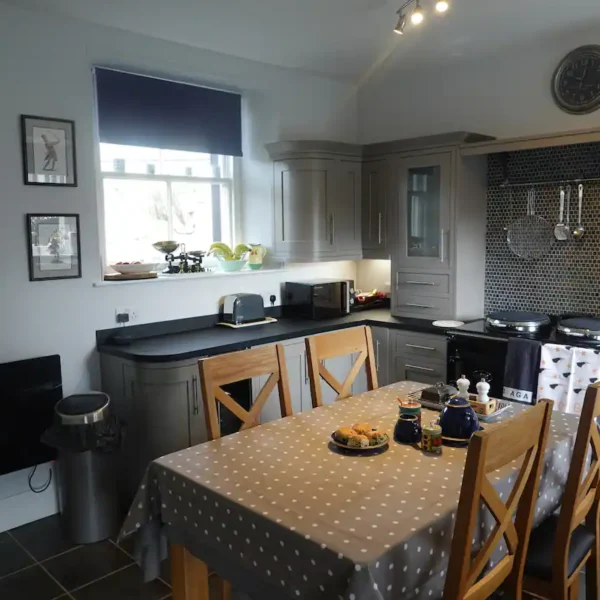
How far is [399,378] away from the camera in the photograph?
3.93m

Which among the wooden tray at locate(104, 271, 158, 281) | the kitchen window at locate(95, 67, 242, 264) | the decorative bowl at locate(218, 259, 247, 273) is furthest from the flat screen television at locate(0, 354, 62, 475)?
the decorative bowl at locate(218, 259, 247, 273)

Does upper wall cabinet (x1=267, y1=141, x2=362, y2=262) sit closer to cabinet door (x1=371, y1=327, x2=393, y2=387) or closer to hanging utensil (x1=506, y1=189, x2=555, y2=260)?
cabinet door (x1=371, y1=327, x2=393, y2=387)

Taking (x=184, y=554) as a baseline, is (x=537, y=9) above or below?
above

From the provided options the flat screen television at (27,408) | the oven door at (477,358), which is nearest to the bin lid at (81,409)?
the flat screen television at (27,408)

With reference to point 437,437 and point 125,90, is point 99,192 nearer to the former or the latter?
point 125,90

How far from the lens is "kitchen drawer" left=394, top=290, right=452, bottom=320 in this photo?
3.88 metres

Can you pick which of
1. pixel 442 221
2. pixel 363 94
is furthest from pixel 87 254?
pixel 363 94

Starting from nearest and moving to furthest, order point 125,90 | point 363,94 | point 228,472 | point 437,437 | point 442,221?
point 228,472 < point 437,437 < point 125,90 < point 442,221 < point 363,94

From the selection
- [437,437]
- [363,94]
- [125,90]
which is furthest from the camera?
[363,94]

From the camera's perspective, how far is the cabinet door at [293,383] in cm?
354

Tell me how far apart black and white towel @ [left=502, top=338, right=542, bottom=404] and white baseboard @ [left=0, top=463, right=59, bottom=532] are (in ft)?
8.01

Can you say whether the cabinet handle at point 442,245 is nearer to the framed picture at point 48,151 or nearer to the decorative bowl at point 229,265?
the decorative bowl at point 229,265

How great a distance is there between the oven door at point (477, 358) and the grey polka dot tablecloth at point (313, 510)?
116cm

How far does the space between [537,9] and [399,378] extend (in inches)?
87.9
